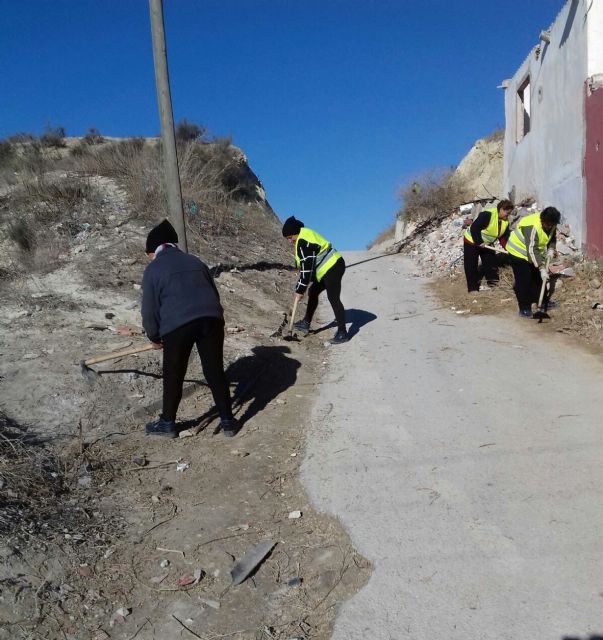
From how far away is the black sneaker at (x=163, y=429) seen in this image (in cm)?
471

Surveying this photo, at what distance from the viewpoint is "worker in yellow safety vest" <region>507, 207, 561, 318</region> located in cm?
773

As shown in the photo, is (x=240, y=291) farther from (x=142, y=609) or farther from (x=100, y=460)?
(x=142, y=609)

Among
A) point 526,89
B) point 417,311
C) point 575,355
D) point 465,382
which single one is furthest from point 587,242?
point 526,89

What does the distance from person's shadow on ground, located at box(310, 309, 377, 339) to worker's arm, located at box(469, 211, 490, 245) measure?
201 centimetres

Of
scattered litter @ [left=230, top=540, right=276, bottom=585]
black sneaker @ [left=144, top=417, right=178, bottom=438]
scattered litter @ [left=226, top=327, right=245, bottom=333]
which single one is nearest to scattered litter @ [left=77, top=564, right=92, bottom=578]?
scattered litter @ [left=230, top=540, right=276, bottom=585]

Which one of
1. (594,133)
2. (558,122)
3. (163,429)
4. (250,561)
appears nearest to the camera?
(250,561)

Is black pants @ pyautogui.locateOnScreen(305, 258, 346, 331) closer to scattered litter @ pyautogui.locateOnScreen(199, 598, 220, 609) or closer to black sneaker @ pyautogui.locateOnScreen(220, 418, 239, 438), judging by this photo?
black sneaker @ pyautogui.locateOnScreen(220, 418, 239, 438)

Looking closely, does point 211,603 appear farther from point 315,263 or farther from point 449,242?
point 449,242

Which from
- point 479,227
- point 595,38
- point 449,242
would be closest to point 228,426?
point 479,227

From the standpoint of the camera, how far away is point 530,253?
25.5 feet

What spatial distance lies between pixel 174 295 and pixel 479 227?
614 cm

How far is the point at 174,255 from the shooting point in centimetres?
468

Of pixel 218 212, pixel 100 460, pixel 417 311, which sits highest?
pixel 218 212

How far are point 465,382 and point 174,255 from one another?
118 inches
